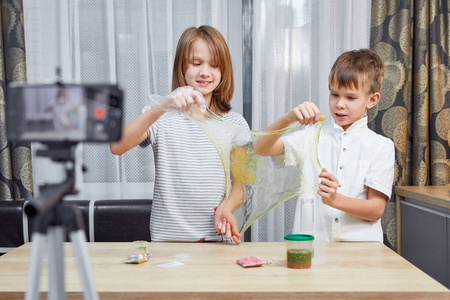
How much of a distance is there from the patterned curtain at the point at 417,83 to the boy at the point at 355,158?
0.78 m

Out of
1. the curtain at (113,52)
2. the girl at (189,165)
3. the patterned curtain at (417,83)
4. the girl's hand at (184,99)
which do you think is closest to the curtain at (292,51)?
the patterned curtain at (417,83)

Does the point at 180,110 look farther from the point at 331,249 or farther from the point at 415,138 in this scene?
the point at 415,138

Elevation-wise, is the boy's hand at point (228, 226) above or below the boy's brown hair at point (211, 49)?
below

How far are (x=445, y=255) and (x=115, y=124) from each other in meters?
1.83

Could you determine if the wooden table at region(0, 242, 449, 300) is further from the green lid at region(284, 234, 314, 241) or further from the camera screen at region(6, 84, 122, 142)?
the camera screen at region(6, 84, 122, 142)

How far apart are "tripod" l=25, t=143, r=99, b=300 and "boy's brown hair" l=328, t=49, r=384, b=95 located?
4.04ft

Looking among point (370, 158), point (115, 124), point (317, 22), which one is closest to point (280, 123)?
point (370, 158)

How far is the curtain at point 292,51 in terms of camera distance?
247 centimetres

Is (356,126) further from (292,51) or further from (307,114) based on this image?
(292,51)

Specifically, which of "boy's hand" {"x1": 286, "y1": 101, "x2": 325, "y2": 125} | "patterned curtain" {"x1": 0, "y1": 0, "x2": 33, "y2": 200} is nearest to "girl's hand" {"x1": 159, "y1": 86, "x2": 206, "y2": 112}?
"boy's hand" {"x1": 286, "y1": 101, "x2": 325, "y2": 125}

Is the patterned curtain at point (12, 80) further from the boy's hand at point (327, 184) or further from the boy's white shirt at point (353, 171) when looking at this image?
the boy's hand at point (327, 184)

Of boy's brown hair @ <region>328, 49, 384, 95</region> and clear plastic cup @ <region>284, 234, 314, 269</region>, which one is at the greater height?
boy's brown hair @ <region>328, 49, 384, 95</region>

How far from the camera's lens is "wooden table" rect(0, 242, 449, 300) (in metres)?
1.02

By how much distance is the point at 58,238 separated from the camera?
62 cm
